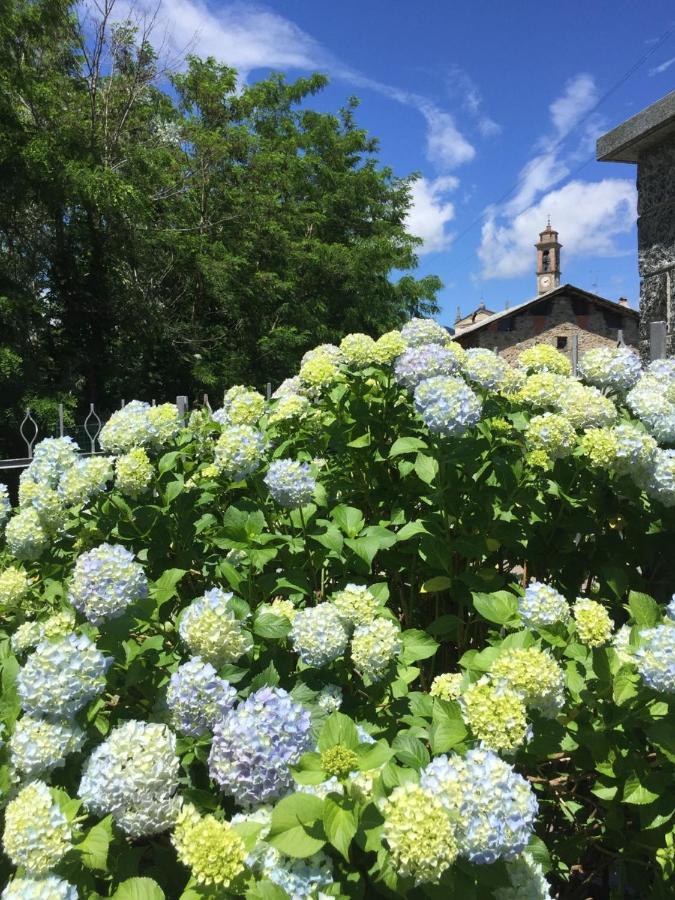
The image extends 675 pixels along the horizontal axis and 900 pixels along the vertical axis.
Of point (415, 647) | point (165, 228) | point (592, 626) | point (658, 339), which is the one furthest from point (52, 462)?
point (165, 228)

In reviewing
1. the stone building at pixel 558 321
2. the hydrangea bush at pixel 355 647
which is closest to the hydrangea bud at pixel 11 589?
the hydrangea bush at pixel 355 647

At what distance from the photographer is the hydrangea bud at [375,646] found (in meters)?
1.27

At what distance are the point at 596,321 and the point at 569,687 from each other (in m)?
25.8

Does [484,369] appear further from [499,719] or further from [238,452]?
[499,719]

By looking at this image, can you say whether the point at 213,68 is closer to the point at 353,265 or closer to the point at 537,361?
the point at 353,265

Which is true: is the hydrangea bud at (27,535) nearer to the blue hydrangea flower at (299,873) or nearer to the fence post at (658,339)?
the blue hydrangea flower at (299,873)

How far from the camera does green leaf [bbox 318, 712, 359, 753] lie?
1.04m

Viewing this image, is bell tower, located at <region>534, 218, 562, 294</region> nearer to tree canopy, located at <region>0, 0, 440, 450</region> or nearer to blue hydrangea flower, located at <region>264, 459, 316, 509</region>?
tree canopy, located at <region>0, 0, 440, 450</region>

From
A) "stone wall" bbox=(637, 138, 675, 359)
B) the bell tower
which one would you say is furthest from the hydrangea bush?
the bell tower

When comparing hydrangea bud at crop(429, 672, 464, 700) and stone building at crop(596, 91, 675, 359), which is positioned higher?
stone building at crop(596, 91, 675, 359)

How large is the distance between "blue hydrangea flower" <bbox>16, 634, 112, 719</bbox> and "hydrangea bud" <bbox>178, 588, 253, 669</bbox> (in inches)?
7.0

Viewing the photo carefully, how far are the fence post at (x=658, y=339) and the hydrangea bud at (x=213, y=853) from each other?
9.58 ft

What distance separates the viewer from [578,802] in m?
1.73

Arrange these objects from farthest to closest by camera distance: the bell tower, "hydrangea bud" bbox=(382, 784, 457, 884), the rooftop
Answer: the bell tower, the rooftop, "hydrangea bud" bbox=(382, 784, 457, 884)
